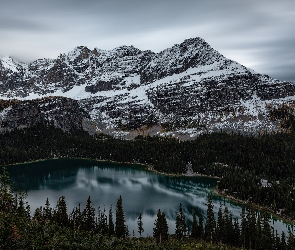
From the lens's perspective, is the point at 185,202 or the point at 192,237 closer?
the point at 192,237

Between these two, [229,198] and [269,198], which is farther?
[229,198]

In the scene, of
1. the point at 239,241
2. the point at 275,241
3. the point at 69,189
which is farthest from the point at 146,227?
the point at 69,189

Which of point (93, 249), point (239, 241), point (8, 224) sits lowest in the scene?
point (239, 241)

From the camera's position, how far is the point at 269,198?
160 meters

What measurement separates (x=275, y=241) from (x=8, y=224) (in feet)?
271

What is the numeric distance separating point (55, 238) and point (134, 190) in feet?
377

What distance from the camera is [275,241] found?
108 m

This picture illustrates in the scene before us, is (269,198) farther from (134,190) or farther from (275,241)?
(134,190)

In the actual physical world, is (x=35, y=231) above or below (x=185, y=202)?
above

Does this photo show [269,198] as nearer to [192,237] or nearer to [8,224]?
[192,237]

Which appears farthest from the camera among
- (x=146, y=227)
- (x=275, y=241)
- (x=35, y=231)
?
(x=146, y=227)

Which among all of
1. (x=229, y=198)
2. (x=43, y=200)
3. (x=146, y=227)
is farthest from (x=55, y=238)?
(x=229, y=198)

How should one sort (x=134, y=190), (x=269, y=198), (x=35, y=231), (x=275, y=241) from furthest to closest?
(x=134, y=190) < (x=269, y=198) < (x=275, y=241) < (x=35, y=231)

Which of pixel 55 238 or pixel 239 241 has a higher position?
pixel 55 238
